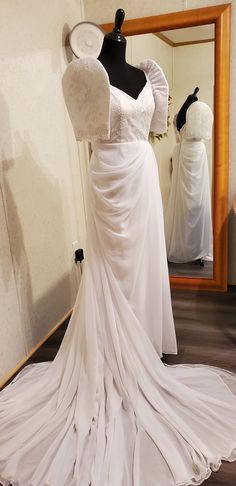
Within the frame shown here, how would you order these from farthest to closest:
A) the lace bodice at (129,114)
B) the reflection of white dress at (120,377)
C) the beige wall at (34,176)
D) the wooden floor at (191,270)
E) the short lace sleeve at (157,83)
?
the wooden floor at (191,270) < the beige wall at (34,176) < the short lace sleeve at (157,83) < the lace bodice at (129,114) < the reflection of white dress at (120,377)

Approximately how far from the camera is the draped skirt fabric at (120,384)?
1.19 metres

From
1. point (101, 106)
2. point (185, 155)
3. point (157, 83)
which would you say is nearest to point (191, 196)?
point (185, 155)

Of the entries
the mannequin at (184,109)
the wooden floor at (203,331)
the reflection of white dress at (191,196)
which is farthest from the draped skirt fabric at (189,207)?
the wooden floor at (203,331)

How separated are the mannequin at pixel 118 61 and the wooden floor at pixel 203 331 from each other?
1281mm

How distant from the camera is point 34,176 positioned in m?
1.88

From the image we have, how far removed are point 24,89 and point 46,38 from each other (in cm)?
41

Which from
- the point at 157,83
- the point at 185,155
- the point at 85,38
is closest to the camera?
the point at 157,83

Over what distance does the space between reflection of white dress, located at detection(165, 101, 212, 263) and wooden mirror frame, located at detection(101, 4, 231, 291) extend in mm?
82

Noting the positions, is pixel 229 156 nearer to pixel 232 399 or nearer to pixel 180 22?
pixel 180 22

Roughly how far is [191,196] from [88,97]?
1376 mm

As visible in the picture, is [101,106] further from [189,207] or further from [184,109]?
[189,207]

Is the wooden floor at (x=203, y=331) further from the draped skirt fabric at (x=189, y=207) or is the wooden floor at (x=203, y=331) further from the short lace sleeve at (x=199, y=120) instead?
the short lace sleeve at (x=199, y=120)

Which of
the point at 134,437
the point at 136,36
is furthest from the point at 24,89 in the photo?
the point at 134,437

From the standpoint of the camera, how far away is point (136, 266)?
1.49m
